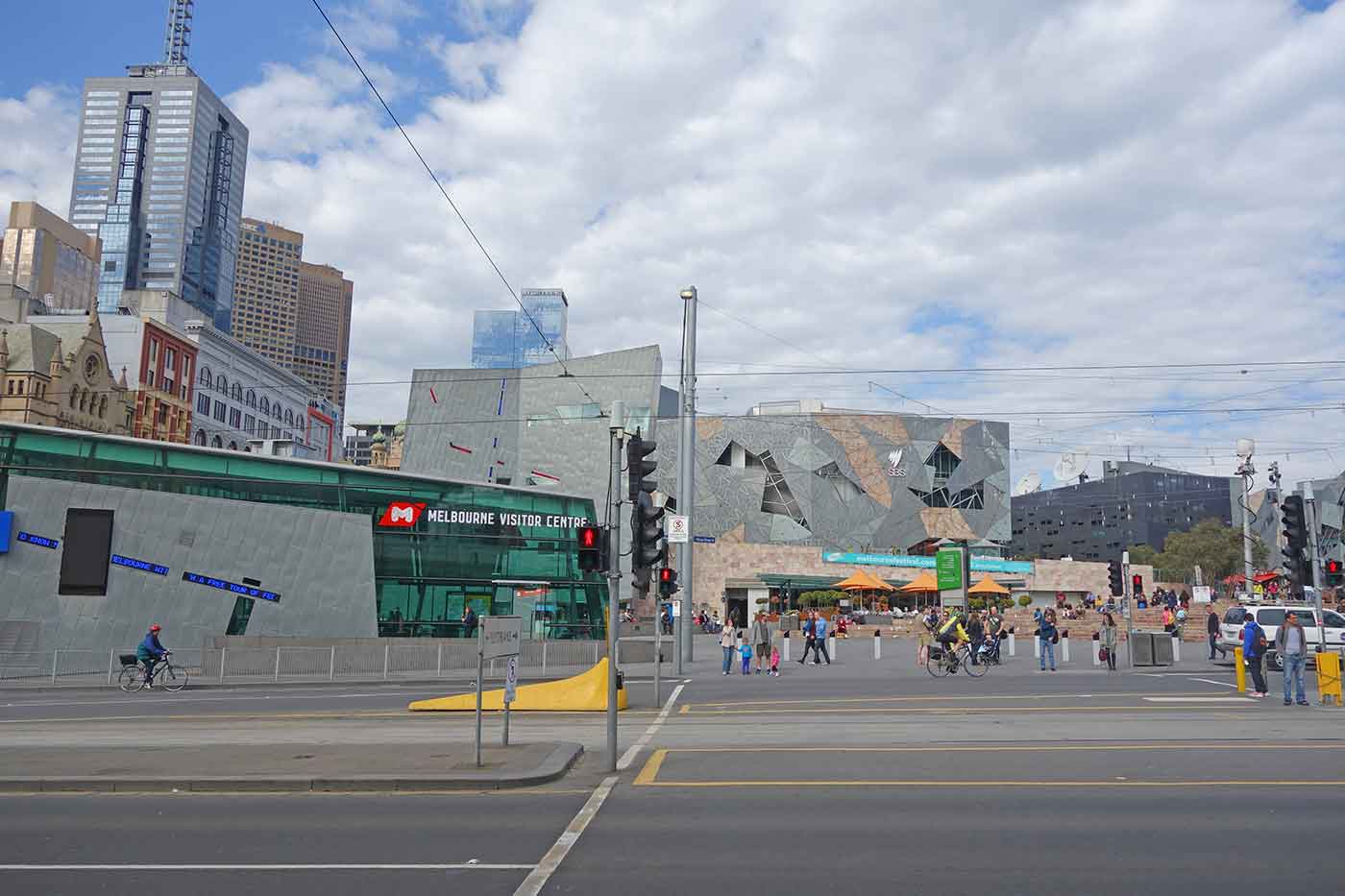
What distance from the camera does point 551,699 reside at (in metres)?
19.7

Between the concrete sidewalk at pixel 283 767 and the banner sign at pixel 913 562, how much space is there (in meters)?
62.9

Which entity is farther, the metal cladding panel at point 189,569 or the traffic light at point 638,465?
the metal cladding panel at point 189,569

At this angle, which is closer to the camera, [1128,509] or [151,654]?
[151,654]

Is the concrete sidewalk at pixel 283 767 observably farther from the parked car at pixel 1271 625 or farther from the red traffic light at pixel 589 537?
the parked car at pixel 1271 625

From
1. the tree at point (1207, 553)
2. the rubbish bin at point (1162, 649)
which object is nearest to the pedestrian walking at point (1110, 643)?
the rubbish bin at point (1162, 649)

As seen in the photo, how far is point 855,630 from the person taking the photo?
51438 millimetres

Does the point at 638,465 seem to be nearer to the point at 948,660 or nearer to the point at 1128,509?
the point at 948,660

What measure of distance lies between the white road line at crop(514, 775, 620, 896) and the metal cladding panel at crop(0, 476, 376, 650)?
89.3 ft

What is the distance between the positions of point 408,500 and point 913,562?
49519 mm

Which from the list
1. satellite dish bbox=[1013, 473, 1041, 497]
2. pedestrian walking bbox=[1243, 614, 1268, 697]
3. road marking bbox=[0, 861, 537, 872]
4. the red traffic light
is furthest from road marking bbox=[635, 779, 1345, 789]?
satellite dish bbox=[1013, 473, 1041, 497]

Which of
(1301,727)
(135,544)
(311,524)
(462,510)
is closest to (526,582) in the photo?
(462,510)

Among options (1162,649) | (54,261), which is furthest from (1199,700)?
(54,261)

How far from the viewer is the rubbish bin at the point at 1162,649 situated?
29.2 metres

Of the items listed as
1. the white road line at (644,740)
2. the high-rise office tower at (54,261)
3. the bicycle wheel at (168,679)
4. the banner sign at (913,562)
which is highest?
the high-rise office tower at (54,261)
